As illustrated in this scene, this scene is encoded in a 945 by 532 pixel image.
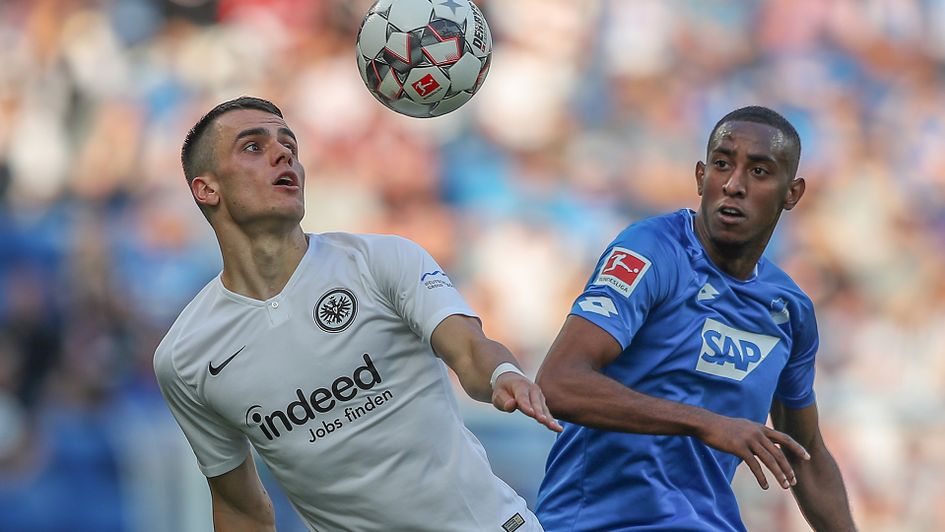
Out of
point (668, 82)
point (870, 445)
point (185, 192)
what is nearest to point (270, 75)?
point (185, 192)

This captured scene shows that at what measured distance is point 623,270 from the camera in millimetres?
4383

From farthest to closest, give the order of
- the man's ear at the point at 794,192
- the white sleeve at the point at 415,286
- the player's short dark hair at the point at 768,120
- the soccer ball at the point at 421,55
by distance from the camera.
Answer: the soccer ball at the point at 421,55 < the man's ear at the point at 794,192 < the player's short dark hair at the point at 768,120 < the white sleeve at the point at 415,286

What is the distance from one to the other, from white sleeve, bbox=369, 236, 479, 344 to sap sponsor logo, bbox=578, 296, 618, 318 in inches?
17.8

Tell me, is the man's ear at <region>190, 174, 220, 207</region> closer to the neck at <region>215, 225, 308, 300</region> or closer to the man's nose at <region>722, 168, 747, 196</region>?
the neck at <region>215, 225, 308, 300</region>

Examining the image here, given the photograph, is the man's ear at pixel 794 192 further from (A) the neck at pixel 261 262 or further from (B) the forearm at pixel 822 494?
(A) the neck at pixel 261 262

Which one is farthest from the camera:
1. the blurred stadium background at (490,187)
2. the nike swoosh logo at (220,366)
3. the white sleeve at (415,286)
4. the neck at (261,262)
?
the blurred stadium background at (490,187)

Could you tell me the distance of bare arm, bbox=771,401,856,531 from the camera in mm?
5078

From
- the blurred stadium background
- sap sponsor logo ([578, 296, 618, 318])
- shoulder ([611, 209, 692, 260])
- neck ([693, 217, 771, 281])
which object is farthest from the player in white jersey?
the blurred stadium background

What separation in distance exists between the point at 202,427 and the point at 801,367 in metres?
2.24

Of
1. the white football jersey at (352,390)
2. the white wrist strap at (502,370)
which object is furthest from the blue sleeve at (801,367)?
the white wrist strap at (502,370)

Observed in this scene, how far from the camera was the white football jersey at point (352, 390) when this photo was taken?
4.08m

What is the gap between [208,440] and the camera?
4387 mm

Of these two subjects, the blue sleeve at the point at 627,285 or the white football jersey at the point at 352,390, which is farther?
the blue sleeve at the point at 627,285

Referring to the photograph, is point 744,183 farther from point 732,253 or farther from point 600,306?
point 600,306
